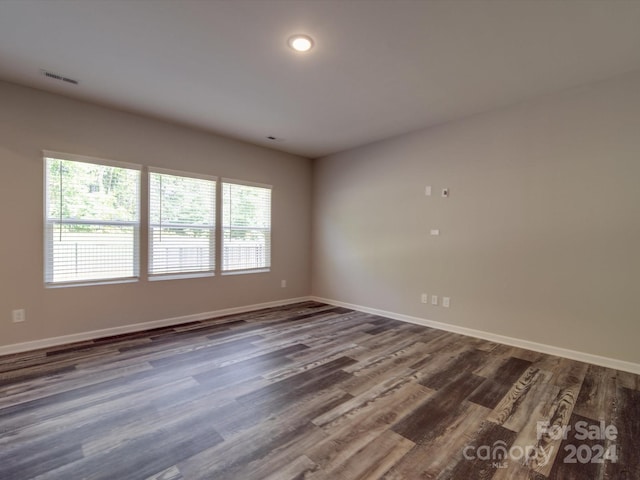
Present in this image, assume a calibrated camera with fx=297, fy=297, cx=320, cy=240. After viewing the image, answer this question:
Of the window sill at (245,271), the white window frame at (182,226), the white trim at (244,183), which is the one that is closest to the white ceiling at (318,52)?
the white window frame at (182,226)

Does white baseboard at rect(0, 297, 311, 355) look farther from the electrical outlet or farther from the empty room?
the electrical outlet

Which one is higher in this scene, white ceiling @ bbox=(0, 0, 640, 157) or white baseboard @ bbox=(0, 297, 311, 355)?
white ceiling @ bbox=(0, 0, 640, 157)

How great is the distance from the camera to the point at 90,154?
336cm

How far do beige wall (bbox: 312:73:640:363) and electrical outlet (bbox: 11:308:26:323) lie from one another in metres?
4.18

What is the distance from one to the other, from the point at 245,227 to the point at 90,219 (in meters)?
1.99

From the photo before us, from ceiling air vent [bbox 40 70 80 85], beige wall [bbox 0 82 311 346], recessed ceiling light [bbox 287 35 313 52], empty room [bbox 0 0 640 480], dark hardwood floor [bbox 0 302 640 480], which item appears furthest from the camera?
beige wall [bbox 0 82 311 346]

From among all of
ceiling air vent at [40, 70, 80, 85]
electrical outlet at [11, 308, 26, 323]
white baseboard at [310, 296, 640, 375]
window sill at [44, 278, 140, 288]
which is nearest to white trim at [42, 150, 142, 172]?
ceiling air vent at [40, 70, 80, 85]

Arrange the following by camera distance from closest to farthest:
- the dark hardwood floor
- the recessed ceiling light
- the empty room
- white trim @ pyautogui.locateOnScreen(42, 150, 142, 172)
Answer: the dark hardwood floor < the empty room < the recessed ceiling light < white trim @ pyautogui.locateOnScreen(42, 150, 142, 172)

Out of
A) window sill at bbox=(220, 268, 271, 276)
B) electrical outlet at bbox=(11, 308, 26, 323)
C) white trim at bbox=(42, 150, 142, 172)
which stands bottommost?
electrical outlet at bbox=(11, 308, 26, 323)

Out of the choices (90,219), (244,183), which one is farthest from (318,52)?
(90,219)

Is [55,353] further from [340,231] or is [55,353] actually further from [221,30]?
[340,231]

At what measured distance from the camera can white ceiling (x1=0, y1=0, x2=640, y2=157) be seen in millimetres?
1998

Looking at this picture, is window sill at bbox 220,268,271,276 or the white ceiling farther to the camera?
window sill at bbox 220,268,271,276

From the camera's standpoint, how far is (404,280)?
4.33 metres
